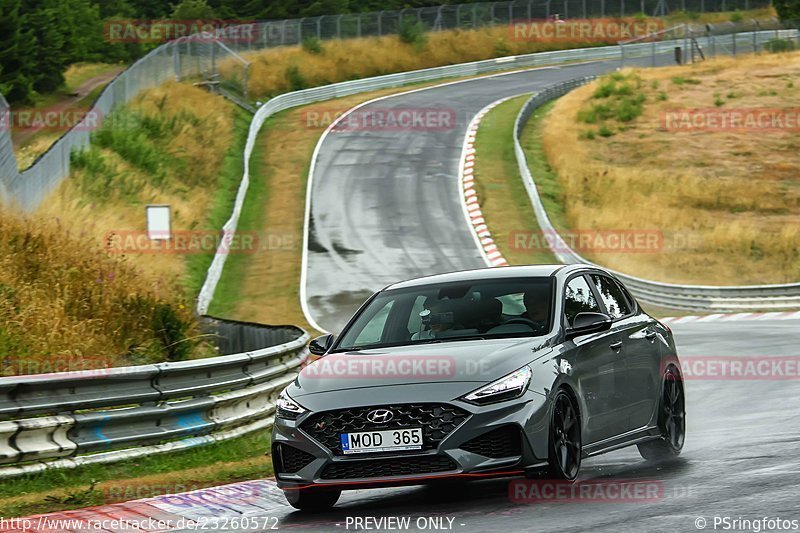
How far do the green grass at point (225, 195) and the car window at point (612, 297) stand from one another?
1986 centimetres

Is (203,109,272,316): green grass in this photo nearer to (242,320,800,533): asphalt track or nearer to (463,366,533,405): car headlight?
(242,320,800,533): asphalt track

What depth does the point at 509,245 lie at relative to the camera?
1449 inches

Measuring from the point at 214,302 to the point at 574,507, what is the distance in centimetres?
2363

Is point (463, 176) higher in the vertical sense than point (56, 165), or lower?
lower

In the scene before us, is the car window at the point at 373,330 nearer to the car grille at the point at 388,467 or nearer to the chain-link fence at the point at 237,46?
the car grille at the point at 388,467

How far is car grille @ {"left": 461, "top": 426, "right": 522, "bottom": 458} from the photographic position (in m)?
8.15

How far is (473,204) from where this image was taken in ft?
137

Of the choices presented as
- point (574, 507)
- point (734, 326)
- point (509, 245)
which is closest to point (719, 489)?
point (574, 507)

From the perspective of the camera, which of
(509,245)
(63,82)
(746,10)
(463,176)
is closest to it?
(509,245)

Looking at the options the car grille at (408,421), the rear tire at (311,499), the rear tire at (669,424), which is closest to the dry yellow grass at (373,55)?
the rear tire at (669,424)

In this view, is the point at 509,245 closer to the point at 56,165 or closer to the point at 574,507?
the point at 56,165

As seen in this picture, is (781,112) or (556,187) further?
(781,112)

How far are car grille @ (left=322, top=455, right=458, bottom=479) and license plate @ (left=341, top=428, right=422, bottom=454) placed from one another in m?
0.07

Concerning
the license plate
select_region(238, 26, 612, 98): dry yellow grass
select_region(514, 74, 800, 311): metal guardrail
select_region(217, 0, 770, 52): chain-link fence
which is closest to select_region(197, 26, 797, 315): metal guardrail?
select_region(238, 26, 612, 98): dry yellow grass
